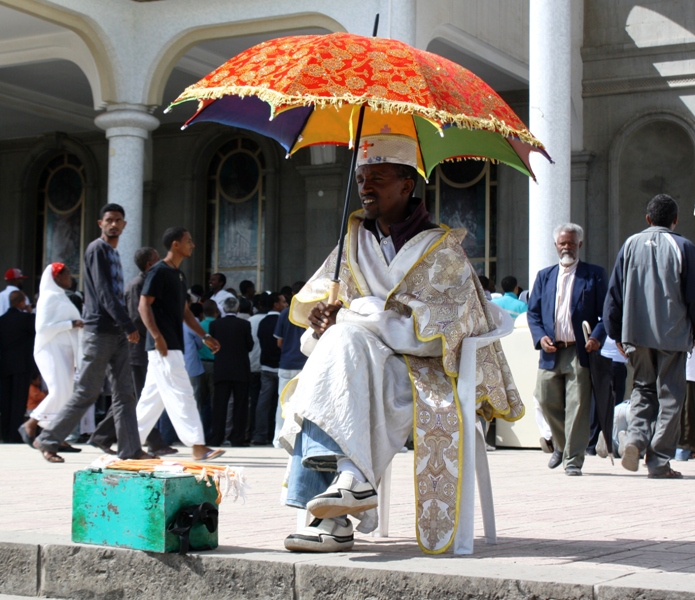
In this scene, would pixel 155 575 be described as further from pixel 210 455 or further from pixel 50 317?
pixel 50 317

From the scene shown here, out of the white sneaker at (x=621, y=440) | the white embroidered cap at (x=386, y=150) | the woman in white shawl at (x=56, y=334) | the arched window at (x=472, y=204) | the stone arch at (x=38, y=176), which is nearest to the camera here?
the white embroidered cap at (x=386, y=150)

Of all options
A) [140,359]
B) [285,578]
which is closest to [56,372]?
[140,359]

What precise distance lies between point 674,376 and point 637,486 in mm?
994

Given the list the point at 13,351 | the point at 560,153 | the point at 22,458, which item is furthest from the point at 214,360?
the point at 560,153

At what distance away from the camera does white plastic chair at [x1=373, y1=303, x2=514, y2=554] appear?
180 inches

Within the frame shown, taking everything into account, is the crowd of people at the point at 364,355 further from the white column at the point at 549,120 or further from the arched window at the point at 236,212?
the arched window at the point at 236,212

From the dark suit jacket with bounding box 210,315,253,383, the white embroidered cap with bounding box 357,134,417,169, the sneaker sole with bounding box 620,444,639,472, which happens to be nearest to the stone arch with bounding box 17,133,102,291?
the dark suit jacket with bounding box 210,315,253,383

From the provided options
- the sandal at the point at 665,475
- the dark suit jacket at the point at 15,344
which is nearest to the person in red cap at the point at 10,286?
the dark suit jacket at the point at 15,344

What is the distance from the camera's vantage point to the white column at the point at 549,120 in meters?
13.9

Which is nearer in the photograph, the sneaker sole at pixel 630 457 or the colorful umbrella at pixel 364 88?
the colorful umbrella at pixel 364 88

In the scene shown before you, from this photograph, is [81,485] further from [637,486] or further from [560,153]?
[560,153]

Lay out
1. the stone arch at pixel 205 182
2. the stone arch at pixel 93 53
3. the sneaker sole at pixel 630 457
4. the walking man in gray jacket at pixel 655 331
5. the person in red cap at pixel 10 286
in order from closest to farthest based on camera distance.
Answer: the sneaker sole at pixel 630 457, the walking man in gray jacket at pixel 655 331, the person in red cap at pixel 10 286, the stone arch at pixel 93 53, the stone arch at pixel 205 182

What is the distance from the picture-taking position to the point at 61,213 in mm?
24281

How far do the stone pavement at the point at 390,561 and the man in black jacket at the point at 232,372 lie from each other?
6.80 meters
